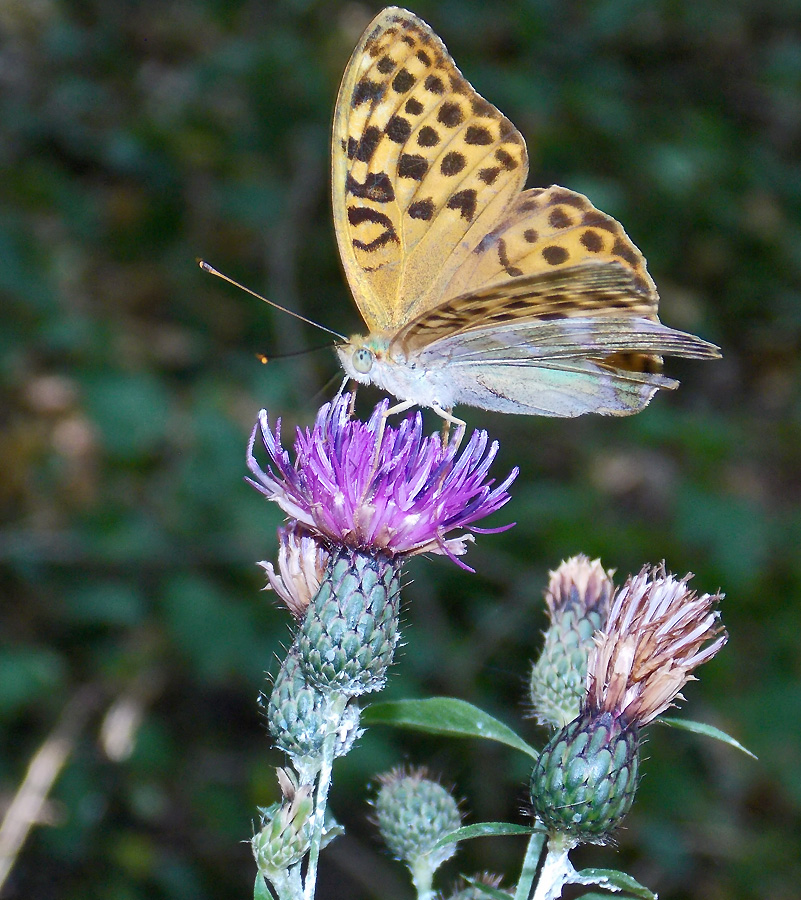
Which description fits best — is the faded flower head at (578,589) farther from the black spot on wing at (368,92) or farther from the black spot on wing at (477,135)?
the black spot on wing at (368,92)

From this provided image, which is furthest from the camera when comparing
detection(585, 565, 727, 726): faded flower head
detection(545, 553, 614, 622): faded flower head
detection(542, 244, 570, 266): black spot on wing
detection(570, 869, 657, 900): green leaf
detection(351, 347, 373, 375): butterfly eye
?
detection(542, 244, 570, 266): black spot on wing

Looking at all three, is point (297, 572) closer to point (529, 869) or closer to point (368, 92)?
point (529, 869)

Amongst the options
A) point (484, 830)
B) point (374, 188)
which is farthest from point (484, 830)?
point (374, 188)

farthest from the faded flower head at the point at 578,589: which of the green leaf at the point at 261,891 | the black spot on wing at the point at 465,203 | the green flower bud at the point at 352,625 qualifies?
the black spot on wing at the point at 465,203

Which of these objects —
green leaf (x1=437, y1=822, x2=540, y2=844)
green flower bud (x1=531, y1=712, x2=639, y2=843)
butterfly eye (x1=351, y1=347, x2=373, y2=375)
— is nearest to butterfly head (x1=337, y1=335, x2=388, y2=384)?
butterfly eye (x1=351, y1=347, x2=373, y2=375)

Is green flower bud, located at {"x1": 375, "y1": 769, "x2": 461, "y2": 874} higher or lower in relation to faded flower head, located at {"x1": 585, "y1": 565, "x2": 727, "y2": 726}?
lower

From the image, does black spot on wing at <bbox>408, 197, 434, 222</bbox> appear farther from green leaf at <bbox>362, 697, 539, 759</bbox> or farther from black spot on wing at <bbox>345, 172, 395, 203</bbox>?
green leaf at <bbox>362, 697, 539, 759</bbox>

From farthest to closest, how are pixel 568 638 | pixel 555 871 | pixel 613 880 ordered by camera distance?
pixel 568 638
pixel 555 871
pixel 613 880
